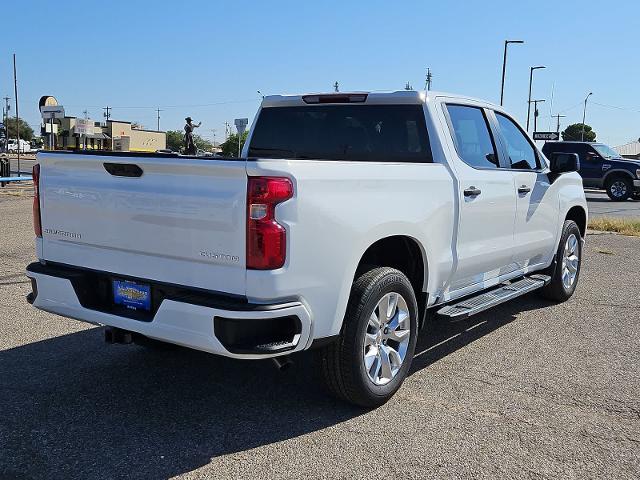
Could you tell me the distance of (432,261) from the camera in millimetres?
4512

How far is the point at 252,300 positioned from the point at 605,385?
8.81 ft

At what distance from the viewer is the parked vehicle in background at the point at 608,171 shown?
24.6m

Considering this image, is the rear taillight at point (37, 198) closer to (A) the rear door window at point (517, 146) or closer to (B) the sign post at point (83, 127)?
(A) the rear door window at point (517, 146)

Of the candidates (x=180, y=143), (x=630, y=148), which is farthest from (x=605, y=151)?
(x=630, y=148)

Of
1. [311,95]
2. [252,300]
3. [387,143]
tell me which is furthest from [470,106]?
[252,300]

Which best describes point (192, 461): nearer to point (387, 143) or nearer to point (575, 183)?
point (387, 143)

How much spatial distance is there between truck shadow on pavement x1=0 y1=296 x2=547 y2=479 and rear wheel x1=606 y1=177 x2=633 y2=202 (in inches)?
863

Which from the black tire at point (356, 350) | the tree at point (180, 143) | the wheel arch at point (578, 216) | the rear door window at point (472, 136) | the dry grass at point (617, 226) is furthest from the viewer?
the tree at point (180, 143)

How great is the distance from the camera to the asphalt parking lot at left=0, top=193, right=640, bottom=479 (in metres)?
3.37

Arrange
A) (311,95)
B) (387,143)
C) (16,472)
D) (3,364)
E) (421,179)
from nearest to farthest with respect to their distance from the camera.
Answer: (16,472)
(421,179)
(3,364)
(387,143)
(311,95)

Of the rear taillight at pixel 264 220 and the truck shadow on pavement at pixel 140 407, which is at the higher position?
the rear taillight at pixel 264 220

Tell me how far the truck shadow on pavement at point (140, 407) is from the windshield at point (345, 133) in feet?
5.18

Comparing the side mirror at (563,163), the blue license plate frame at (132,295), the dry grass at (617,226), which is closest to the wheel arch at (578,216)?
the side mirror at (563,163)

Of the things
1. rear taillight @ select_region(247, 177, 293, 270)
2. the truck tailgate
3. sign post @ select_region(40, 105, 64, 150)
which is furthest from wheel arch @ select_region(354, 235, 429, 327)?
sign post @ select_region(40, 105, 64, 150)
